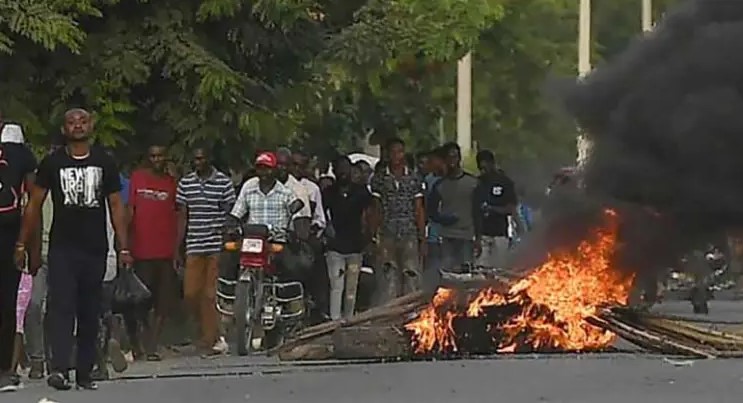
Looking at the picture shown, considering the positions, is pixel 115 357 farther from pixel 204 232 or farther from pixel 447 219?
pixel 447 219

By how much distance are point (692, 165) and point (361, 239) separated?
20.0ft

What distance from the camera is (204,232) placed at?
1477 cm

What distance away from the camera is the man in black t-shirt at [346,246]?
54.3 feet

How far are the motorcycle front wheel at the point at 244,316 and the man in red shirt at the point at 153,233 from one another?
596 mm

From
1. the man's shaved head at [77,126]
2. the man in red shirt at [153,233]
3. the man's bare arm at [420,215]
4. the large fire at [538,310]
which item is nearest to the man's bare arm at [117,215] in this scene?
the man's shaved head at [77,126]

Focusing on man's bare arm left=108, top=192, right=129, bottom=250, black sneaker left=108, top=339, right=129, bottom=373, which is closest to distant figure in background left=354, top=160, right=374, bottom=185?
black sneaker left=108, top=339, right=129, bottom=373

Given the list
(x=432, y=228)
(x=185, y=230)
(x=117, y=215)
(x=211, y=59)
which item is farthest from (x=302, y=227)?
(x=117, y=215)

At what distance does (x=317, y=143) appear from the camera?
21.8 meters

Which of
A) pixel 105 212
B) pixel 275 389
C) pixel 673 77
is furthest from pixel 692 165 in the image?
pixel 105 212

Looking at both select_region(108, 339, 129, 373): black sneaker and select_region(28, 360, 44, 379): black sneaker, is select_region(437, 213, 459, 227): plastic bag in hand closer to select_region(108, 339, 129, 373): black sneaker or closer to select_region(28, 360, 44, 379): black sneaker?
select_region(108, 339, 129, 373): black sneaker

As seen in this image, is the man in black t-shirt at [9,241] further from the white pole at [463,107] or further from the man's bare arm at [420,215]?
the white pole at [463,107]

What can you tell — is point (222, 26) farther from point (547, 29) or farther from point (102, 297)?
point (547, 29)

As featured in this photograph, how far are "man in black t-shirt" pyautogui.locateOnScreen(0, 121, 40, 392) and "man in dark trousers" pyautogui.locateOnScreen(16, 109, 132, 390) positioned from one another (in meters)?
0.15

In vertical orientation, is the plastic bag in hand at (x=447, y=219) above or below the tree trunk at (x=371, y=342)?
above
